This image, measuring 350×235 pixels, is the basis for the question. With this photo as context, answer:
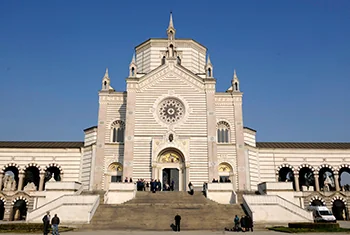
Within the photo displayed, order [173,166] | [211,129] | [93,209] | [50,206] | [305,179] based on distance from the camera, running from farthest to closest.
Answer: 1. [305,179]
2. [211,129]
3. [173,166]
4. [50,206]
5. [93,209]

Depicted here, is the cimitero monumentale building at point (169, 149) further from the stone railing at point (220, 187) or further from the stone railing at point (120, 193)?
the stone railing at point (120, 193)

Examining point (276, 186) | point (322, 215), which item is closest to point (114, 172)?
point (276, 186)

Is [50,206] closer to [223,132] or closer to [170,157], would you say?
[170,157]

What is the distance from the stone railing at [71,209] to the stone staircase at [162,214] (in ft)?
2.49

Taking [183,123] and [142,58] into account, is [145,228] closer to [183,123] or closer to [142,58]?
[183,123]

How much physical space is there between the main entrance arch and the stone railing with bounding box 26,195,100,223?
35.0 feet

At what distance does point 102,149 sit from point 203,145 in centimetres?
1030

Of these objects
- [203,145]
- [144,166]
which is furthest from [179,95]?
[144,166]

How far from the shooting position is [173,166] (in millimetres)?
34031

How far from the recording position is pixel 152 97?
3584 cm

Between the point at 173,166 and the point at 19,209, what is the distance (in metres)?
17.1

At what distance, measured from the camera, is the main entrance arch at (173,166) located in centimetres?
3353

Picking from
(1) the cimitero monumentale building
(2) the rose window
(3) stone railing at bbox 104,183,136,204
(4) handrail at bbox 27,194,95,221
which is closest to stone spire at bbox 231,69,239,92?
(1) the cimitero monumentale building

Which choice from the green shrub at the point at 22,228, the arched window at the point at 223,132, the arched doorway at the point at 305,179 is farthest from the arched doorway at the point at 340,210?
the green shrub at the point at 22,228
